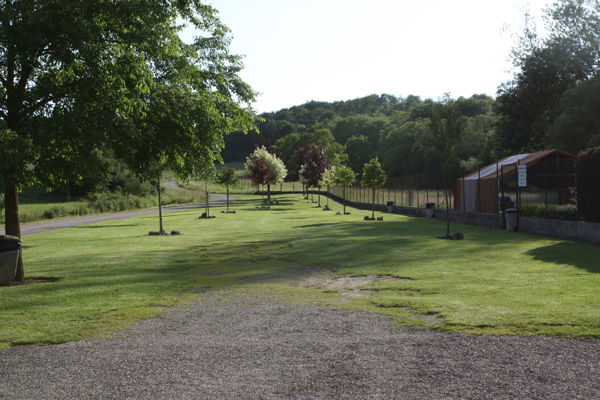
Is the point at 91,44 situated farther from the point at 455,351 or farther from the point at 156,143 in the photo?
the point at 455,351

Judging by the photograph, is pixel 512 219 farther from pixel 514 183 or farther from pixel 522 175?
pixel 514 183

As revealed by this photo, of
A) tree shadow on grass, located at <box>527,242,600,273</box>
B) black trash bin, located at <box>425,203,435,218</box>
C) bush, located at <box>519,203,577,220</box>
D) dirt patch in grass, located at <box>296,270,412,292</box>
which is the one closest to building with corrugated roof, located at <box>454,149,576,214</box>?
bush, located at <box>519,203,577,220</box>

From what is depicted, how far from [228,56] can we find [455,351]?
89.5ft

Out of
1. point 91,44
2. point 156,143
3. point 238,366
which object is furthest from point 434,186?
point 238,366

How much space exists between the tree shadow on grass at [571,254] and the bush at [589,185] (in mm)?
1390

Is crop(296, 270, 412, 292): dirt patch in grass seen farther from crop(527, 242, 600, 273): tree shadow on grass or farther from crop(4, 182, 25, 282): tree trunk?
crop(4, 182, 25, 282): tree trunk

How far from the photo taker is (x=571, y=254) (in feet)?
47.8

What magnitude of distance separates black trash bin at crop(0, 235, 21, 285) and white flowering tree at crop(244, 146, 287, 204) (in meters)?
54.5

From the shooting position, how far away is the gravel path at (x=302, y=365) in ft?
16.3

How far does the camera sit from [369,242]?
19000 mm

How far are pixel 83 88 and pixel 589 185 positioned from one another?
15.8 meters

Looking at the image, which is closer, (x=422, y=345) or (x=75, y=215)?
(x=422, y=345)

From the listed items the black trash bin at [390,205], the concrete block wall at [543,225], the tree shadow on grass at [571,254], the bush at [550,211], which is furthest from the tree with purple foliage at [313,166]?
the tree shadow on grass at [571,254]

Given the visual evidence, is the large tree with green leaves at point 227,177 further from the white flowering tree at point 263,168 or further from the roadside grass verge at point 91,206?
the white flowering tree at point 263,168
